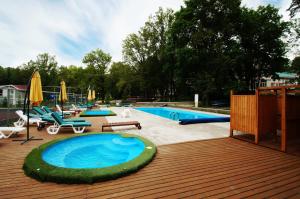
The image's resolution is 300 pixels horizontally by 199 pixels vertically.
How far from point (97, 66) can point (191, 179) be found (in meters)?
45.6

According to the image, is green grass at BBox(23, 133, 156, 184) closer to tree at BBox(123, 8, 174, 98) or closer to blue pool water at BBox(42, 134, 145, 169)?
blue pool water at BBox(42, 134, 145, 169)

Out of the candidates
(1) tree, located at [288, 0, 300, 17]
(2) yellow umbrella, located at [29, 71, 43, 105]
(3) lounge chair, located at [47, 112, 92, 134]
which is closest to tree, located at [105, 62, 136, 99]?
(1) tree, located at [288, 0, 300, 17]

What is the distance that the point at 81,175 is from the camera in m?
3.40

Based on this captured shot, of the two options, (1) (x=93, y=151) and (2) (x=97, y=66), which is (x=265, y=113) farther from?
(2) (x=97, y=66)

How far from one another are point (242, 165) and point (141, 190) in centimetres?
256

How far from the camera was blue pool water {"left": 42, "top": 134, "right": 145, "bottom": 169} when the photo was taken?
5.51 metres

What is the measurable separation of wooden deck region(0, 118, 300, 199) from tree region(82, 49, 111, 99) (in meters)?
40.0

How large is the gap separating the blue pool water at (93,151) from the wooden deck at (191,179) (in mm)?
1048

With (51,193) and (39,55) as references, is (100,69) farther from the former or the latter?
(51,193)

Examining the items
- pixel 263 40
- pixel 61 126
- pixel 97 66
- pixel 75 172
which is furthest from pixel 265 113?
pixel 97 66

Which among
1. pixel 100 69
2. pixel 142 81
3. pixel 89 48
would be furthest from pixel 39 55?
pixel 142 81

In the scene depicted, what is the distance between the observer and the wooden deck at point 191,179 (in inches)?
114

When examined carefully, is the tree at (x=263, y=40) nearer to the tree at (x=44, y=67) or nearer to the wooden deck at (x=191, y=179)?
the wooden deck at (x=191, y=179)

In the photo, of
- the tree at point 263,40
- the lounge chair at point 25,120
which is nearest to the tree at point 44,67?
the lounge chair at point 25,120
